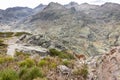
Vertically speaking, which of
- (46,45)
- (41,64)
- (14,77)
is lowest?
(46,45)

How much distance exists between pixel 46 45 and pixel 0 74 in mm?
36221

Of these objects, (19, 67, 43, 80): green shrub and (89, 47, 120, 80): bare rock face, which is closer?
(89, 47, 120, 80): bare rock face

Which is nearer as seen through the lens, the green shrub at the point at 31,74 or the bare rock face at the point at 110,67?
the bare rock face at the point at 110,67

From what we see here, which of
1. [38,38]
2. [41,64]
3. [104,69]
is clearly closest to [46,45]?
[38,38]

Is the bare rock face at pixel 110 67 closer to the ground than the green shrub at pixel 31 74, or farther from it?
farther from it

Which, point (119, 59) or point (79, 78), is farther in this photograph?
point (79, 78)

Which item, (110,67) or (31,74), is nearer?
(110,67)

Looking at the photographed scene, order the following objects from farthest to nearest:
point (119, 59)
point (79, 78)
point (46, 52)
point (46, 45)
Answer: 1. point (46, 45)
2. point (46, 52)
3. point (79, 78)
4. point (119, 59)

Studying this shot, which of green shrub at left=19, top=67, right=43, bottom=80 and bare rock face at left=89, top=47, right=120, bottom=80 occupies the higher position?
bare rock face at left=89, top=47, right=120, bottom=80

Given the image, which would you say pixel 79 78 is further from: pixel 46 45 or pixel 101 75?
pixel 46 45

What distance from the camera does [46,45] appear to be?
46.6 m

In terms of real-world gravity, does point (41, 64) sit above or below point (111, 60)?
below

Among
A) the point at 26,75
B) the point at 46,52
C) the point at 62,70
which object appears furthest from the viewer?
the point at 46,52

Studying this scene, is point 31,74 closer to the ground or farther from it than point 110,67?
closer to the ground
